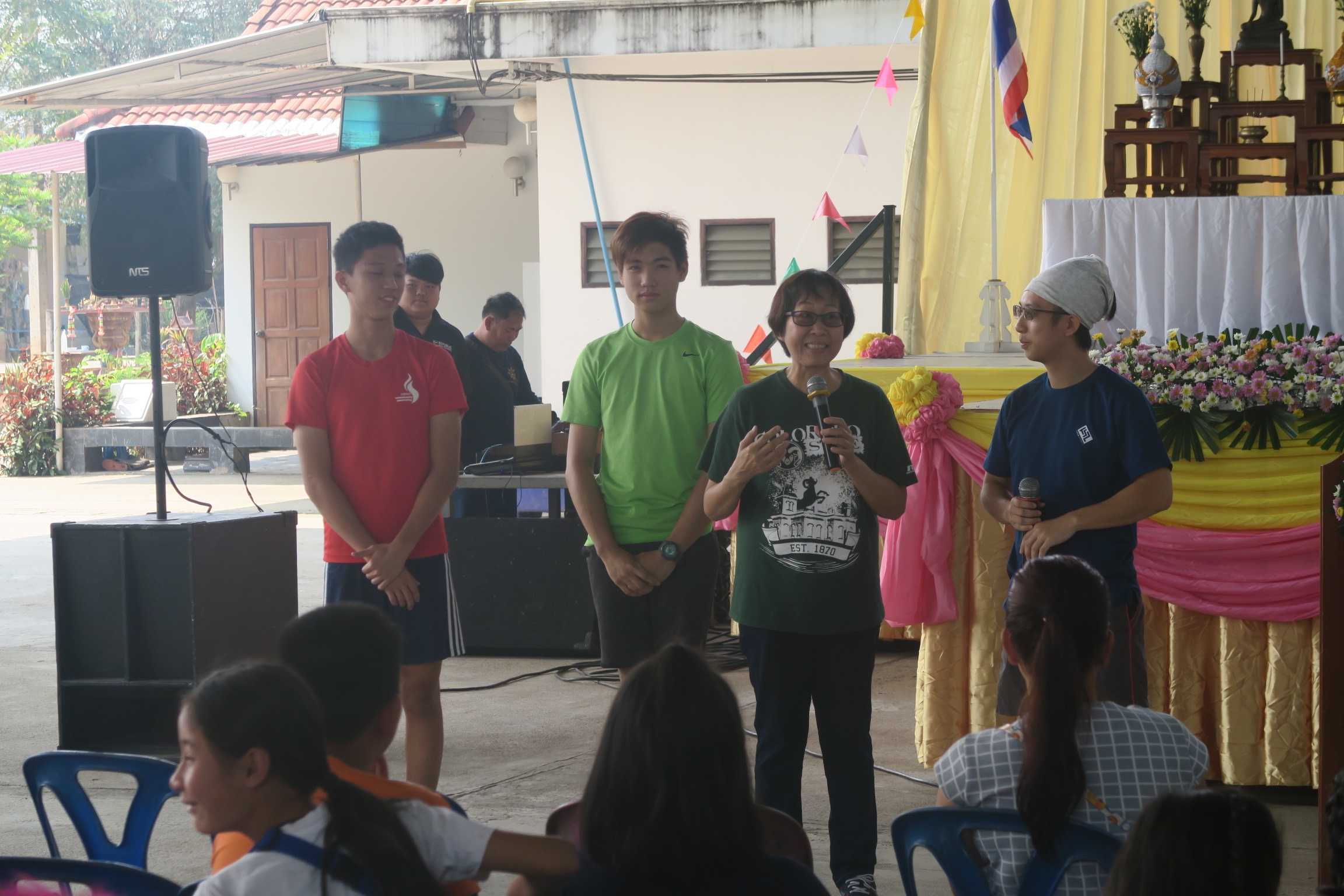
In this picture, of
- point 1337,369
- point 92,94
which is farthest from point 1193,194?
point 92,94

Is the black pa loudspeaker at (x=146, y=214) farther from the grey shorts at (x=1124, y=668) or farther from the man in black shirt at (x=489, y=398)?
the grey shorts at (x=1124, y=668)

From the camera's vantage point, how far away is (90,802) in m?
2.43

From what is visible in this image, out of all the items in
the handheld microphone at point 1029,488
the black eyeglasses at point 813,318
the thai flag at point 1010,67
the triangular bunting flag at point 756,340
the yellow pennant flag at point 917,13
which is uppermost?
the yellow pennant flag at point 917,13

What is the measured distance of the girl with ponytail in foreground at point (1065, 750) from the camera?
7.50 ft

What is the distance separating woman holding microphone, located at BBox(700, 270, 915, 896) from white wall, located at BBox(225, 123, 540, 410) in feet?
34.8

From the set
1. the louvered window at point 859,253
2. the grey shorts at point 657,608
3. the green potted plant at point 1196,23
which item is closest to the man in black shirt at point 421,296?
the grey shorts at point 657,608

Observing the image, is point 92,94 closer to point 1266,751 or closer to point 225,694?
point 1266,751

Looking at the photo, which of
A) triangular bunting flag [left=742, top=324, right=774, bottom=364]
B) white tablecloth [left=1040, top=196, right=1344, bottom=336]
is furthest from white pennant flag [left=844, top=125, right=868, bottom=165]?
→ white tablecloth [left=1040, top=196, right=1344, bottom=336]

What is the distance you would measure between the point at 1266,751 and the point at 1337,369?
1.10m

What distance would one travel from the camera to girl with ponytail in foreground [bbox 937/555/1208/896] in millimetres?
2285

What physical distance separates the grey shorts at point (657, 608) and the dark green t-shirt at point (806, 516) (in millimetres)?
304

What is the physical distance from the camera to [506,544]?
6.62 m

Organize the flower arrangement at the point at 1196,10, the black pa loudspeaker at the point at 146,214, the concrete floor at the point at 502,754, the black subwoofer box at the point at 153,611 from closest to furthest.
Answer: the concrete floor at the point at 502,754 → the black subwoofer box at the point at 153,611 → the black pa loudspeaker at the point at 146,214 → the flower arrangement at the point at 1196,10

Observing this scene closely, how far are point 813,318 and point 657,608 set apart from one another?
87 centimetres
